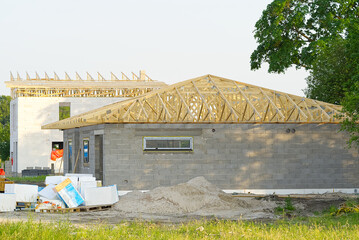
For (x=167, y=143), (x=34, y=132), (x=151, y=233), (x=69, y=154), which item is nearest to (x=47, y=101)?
(x=34, y=132)

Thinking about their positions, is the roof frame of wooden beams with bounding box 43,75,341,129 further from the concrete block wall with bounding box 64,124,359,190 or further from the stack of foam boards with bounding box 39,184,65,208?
the stack of foam boards with bounding box 39,184,65,208

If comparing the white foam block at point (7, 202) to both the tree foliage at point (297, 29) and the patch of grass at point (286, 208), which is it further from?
the tree foliage at point (297, 29)

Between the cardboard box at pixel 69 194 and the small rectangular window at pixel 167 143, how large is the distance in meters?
4.86

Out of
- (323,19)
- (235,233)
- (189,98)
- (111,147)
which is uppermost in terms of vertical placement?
(323,19)

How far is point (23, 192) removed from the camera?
64.0 feet

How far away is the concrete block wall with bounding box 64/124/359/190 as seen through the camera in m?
23.4

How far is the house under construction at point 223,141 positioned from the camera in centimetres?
2344

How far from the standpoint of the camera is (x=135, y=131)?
929 inches

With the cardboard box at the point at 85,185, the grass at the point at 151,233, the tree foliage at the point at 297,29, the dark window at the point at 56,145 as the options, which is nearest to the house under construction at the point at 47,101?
the dark window at the point at 56,145

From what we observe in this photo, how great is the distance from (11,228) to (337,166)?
1615 centimetres

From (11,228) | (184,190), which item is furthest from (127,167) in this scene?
(11,228)

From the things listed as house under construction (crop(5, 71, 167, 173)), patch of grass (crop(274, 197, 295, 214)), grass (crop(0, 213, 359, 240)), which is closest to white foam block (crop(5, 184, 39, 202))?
grass (crop(0, 213, 359, 240))

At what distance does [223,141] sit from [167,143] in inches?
89.0

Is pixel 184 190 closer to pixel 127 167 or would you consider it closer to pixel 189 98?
pixel 127 167
